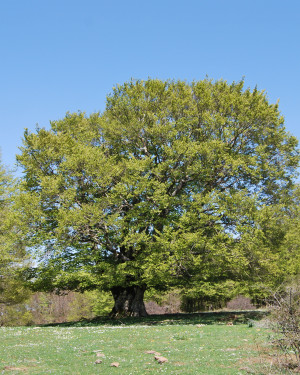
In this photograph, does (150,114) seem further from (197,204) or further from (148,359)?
(148,359)

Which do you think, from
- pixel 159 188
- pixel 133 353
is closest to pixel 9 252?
pixel 159 188

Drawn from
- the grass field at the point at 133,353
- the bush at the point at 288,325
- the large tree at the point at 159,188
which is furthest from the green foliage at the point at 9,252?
the bush at the point at 288,325

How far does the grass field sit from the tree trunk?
12.0 metres

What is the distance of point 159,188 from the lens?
81.4 feet

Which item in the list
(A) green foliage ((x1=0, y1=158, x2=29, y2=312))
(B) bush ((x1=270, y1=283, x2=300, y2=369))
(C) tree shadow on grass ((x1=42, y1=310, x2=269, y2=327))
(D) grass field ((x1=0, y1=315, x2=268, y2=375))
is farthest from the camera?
(A) green foliage ((x1=0, y1=158, x2=29, y2=312))

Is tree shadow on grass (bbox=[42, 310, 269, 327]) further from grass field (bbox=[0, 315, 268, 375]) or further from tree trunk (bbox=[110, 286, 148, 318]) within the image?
grass field (bbox=[0, 315, 268, 375])

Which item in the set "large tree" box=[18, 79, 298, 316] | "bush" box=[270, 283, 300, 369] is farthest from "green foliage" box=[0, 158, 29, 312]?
"bush" box=[270, 283, 300, 369]

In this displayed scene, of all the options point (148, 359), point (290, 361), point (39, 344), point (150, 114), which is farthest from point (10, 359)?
point (150, 114)

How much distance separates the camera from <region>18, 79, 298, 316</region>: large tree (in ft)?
77.0

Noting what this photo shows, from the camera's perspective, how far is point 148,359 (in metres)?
10.5

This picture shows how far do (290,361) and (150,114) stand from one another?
21378 millimetres

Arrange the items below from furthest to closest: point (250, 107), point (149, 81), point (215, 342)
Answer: point (149, 81), point (250, 107), point (215, 342)

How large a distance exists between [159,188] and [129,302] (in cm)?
1103

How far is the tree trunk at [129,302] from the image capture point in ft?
92.8
